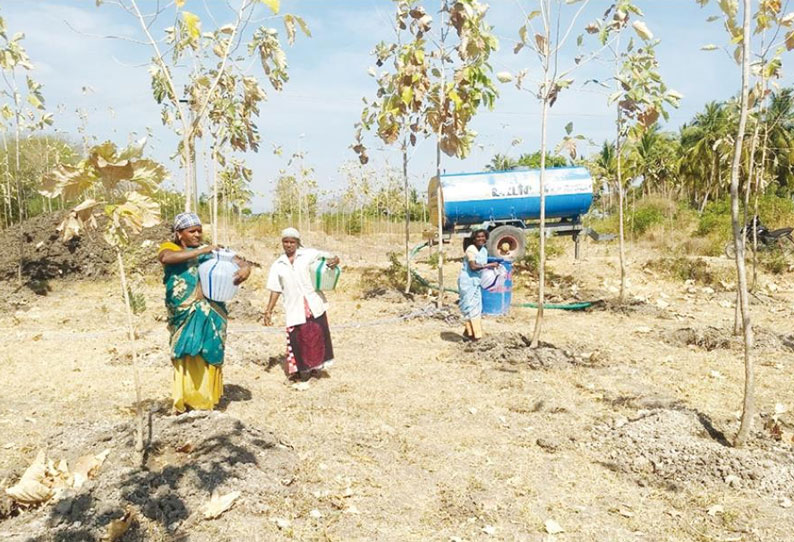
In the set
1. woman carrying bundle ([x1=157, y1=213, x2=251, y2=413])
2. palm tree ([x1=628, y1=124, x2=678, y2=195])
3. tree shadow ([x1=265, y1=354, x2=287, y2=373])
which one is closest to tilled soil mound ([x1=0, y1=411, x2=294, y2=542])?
woman carrying bundle ([x1=157, y1=213, x2=251, y2=413])

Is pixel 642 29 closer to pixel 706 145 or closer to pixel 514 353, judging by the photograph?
pixel 514 353

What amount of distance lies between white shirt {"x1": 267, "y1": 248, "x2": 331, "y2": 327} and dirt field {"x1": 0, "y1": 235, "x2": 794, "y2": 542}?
0.66 m

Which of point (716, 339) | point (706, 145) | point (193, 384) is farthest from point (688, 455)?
point (706, 145)

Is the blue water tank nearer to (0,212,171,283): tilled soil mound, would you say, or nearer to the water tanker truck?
the water tanker truck

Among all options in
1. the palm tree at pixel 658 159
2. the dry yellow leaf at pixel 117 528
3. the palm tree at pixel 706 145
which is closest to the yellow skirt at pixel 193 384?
the dry yellow leaf at pixel 117 528

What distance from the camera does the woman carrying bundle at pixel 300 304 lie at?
17.1 feet

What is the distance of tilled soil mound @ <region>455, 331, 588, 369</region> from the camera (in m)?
5.88

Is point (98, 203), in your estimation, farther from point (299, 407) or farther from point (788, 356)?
point (788, 356)

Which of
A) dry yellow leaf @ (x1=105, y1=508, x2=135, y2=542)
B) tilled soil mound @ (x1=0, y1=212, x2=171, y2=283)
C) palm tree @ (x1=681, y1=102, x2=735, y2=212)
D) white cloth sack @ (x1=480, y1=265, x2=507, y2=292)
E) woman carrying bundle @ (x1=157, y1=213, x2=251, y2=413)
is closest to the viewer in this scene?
dry yellow leaf @ (x1=105, y1=508, x2=135, y2=542)

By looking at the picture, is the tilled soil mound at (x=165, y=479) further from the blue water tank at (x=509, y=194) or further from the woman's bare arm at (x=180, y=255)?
the blue water tank at (x=509, y=194)

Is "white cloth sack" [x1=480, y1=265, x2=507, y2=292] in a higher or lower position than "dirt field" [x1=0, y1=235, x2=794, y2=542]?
higher

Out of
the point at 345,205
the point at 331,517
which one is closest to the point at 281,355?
the point at 331,517

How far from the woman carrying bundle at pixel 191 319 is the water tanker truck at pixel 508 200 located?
8.09 m

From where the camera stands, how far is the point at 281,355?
6395 mm
